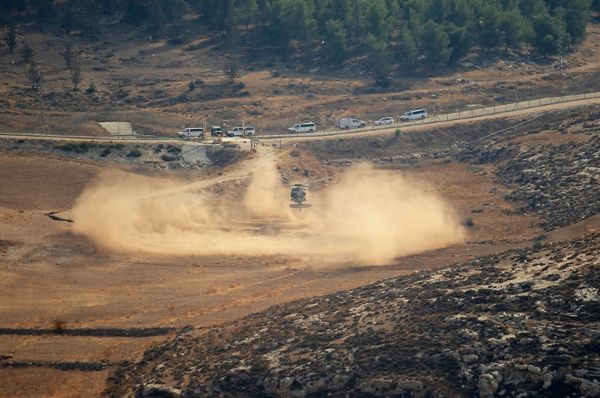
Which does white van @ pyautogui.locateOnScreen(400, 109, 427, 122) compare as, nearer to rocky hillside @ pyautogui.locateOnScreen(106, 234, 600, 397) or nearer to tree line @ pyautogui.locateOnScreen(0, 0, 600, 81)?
tree line @ pyautogui.locateOnScreen(0, 0, 600, 81)

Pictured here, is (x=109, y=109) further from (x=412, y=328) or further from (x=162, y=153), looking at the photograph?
(x=412, y=328)

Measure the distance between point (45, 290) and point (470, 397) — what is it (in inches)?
1726

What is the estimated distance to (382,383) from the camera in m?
55.1

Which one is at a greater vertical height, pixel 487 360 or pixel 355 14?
pixel 355 14

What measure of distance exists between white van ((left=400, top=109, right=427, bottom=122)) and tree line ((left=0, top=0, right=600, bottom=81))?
16.5 meters

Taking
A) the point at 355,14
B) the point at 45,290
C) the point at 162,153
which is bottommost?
the point at 45,290

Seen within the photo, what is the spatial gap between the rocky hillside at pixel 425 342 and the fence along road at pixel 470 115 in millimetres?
60584

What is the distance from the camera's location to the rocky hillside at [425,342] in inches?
2088

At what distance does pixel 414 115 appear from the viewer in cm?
13688

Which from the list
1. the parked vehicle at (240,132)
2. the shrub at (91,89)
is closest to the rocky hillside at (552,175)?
the parked vehicle at (240,132)

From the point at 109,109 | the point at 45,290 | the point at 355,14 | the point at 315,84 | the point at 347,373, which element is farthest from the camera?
the point at 355,14

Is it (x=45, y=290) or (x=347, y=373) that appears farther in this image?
(x=45, y=290)

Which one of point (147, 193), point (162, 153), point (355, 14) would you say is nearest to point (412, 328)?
point (147, 193)

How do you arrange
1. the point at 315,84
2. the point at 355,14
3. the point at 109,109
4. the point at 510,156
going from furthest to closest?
1. the point at 355,14
2. the point at 315,84
3. the point at 109,109
4. the point at 510,156
